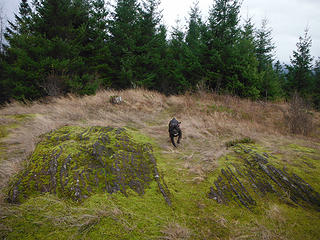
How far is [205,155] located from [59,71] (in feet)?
37.9

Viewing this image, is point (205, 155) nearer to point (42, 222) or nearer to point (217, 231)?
point (217, 231)

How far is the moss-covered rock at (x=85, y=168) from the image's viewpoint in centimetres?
212

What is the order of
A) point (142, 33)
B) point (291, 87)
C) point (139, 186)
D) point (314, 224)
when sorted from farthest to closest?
point (291, 87) → point (142, 33) → point (139, 186) → point (314, 224)

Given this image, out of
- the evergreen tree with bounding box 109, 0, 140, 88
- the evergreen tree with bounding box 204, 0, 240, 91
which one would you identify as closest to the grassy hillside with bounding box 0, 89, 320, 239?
the evergreen tree with bounding box 204, 0, 240, 91

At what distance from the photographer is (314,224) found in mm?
1802

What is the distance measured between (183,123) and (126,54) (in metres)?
13.1

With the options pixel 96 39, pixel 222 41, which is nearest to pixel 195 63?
pixel 222 41

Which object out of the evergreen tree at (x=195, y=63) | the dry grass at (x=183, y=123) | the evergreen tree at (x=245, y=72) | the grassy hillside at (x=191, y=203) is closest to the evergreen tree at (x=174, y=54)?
the evergreen tree at (x=195, y=63)

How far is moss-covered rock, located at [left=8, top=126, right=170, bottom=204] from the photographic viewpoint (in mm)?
2119

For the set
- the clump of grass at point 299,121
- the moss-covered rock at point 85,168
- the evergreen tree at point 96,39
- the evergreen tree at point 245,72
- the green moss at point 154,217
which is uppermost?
the evergreen tree at point 96,39

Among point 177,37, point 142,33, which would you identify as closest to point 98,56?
point 142,33

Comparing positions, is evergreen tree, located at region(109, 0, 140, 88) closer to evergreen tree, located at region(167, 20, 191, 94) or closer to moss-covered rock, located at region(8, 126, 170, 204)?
evergreen tree, located at region(167, 20, 191, 94)

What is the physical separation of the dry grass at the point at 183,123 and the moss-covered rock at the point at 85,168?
1.29 feet

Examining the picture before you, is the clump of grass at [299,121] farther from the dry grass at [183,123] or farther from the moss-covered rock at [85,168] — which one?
the moss-covered rock at [85,168]
